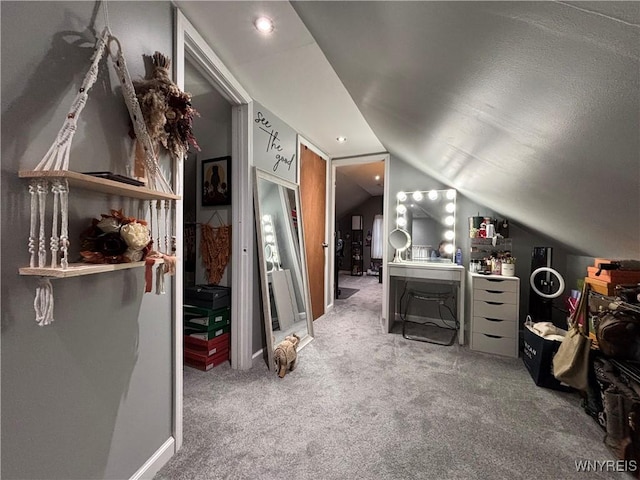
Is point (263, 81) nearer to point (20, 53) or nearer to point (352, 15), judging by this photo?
point (352, 15)

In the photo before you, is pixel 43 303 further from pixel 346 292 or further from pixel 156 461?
pixel 346 292

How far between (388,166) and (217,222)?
2.24 metres

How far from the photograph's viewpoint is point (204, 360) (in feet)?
6.75

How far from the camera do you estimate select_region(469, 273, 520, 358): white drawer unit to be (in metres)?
2.35

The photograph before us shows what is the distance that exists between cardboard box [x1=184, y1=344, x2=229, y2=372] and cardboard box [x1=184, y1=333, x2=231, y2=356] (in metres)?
0.03

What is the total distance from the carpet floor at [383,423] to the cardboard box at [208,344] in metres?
0.16

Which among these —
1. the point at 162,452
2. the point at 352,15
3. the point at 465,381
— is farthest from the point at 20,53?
the point at 465,381

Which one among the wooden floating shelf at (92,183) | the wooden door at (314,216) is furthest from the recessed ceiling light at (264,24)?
the wooden door at (314,216)

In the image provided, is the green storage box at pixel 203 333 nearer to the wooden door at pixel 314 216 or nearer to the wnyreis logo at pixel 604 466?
the wooden door at pixel 314 216

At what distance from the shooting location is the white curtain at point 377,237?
654 centimetres

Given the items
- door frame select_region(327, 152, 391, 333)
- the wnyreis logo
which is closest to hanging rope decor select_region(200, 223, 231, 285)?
door frame select_region(327, 152, 391, 333)

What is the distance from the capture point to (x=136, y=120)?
997 mm

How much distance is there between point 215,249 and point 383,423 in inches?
72.4

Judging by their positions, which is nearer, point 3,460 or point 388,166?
point 3,460
